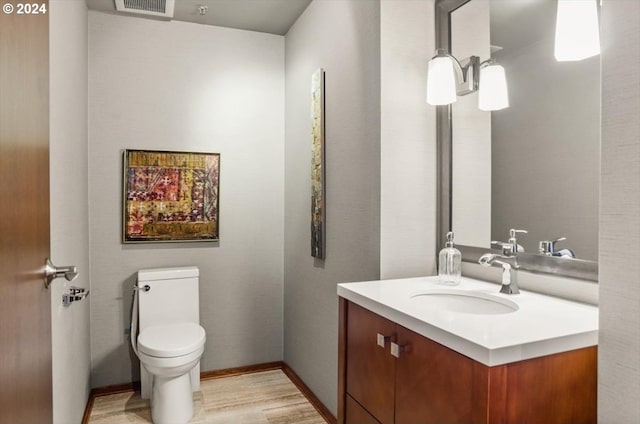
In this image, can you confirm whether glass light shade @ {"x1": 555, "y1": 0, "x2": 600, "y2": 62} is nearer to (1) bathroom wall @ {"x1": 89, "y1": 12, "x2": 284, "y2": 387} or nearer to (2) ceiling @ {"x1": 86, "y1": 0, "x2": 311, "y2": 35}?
(2) ceiling @ {"x1": 86, "y1": 0, "x2": 311, "y2": 35}

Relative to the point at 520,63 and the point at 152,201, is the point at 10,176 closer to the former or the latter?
the point at 520,63

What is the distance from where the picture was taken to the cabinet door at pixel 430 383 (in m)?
1.01

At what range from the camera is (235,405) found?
267 centimetres

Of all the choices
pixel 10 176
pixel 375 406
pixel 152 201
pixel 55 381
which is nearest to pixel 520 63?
pixel 375 406

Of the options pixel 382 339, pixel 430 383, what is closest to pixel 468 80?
pixel 382 339

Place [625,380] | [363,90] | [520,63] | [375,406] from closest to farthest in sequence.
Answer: [625,380]
[375,406]
[520,63]
[363,90]

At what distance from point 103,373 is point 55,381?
1.42 metres

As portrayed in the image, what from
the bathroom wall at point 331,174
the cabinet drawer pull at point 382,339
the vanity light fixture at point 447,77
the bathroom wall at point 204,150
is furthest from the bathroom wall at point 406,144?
the bathroom wall at point 204,150

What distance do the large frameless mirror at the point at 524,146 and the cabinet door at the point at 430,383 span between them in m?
0.61

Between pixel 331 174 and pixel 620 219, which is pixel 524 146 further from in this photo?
pixel 331 174

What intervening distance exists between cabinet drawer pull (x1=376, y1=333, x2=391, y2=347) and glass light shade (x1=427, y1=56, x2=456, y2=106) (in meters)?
1.02

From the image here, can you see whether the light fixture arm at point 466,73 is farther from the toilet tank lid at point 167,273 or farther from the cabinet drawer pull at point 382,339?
the toilet tank lid at point 167,273

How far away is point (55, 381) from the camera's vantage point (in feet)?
5.24

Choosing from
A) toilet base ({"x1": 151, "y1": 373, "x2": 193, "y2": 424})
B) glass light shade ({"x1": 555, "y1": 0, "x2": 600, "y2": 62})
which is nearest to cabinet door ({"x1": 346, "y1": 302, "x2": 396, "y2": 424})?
glass light shade ({"x1": 555, "y1": 0, "x2": 600, "y2": 62})
